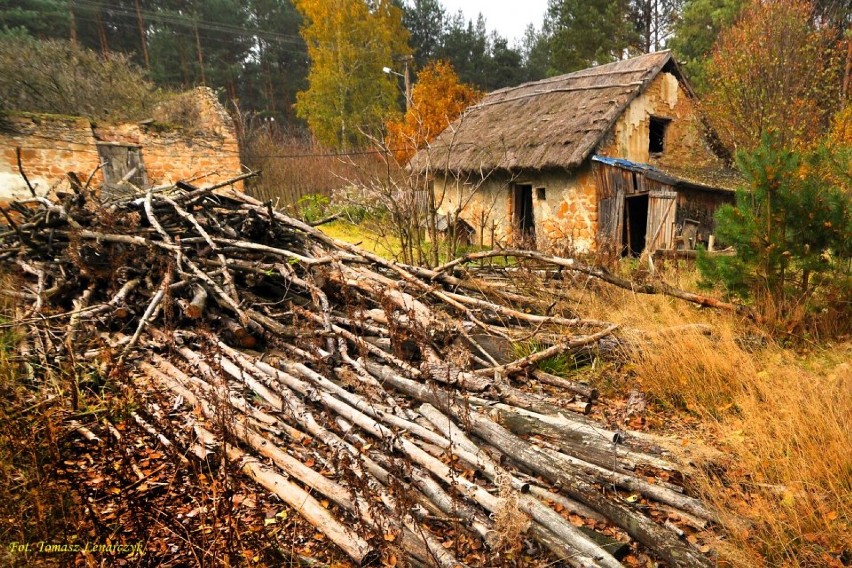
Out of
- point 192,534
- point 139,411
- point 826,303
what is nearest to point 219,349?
point 139,411

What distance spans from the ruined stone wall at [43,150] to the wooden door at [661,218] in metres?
13.4

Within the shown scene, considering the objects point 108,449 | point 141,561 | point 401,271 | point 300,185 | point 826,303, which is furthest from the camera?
point 300,185

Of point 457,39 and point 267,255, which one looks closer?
point 267,255

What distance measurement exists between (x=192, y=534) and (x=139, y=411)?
1.33 m

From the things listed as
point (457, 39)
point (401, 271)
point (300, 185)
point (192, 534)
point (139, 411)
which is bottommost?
point (192, 534)

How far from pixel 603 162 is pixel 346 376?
332 inches

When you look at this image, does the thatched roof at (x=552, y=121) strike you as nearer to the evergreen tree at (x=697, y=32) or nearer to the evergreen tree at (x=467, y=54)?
the evergreen tree at (x=697, y=32)

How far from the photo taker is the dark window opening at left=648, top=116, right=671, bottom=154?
1184 centimetres

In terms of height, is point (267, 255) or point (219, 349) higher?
point (267, 255)

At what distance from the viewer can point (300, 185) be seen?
61.5 ft

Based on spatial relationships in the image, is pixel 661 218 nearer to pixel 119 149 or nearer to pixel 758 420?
pixel 758 420

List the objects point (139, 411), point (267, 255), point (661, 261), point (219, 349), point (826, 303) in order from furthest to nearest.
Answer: point (661, 261) → point (267, 255) → point (826, 303) → point (219, 349) → point (139, 411)

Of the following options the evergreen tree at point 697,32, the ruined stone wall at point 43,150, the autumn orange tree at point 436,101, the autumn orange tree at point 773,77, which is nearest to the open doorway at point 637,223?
the autumn orange tree at point 773,77

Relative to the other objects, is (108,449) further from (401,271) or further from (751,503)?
(751,503)
